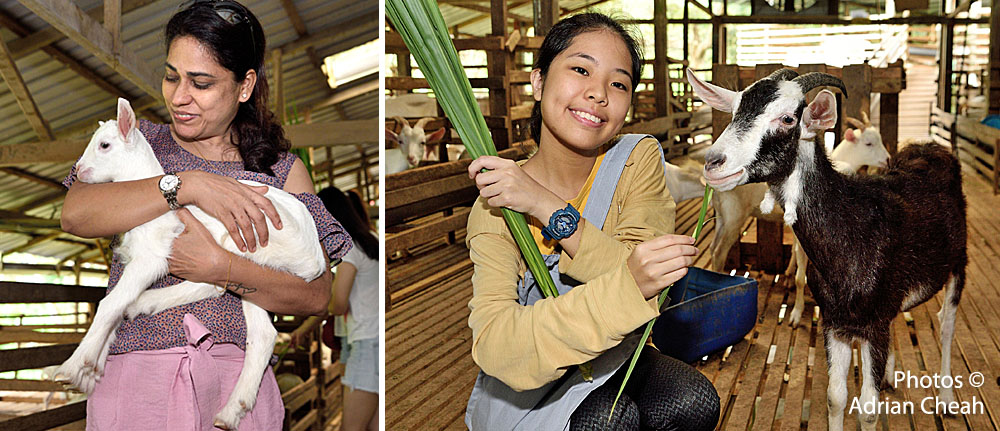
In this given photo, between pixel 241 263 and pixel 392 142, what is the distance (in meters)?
4.30

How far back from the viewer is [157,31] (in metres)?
1.67


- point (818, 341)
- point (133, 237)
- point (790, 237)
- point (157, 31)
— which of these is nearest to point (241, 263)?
point (133, 237)

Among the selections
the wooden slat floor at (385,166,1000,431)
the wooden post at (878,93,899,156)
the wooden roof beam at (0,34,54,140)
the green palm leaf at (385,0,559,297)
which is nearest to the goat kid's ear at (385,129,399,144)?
the wooden slat floor at (385,166,1000,431)

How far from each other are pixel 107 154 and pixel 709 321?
213 centimetres

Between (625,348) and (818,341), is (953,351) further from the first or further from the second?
(625,348)

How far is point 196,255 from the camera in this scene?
1.54 meters

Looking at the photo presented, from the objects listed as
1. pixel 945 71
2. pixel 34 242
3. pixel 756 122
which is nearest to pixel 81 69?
pixel 34 242

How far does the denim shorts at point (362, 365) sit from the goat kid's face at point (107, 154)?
1.69 metres

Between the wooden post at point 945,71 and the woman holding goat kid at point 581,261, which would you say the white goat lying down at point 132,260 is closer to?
the woman holding goat kid at point 581,261

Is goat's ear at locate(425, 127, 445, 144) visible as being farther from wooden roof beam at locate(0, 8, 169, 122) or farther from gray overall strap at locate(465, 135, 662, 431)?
gray overall strap at locate(465, 135, 662, 431)

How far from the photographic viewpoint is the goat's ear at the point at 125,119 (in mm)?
1460

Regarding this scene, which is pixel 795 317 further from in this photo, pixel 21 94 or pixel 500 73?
pixel 21 94

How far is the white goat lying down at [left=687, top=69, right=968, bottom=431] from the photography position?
191 centimetres

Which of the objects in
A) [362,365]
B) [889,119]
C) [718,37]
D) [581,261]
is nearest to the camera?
[581,261]
